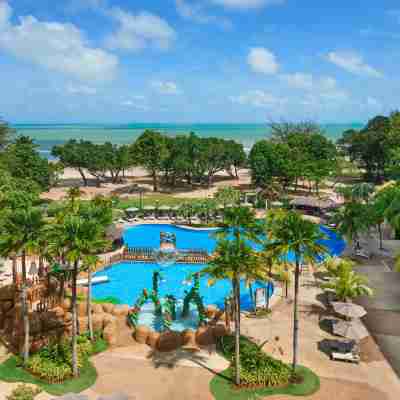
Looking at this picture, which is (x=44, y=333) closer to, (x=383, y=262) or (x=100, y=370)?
(x=100, y=370)

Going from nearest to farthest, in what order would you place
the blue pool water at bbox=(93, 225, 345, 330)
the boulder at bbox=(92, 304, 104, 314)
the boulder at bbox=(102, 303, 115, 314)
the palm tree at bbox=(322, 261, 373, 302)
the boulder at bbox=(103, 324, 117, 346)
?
the boulder at bbox=(103, 324, 117, 346) < the boulder at bbox=(92, 304, 104, 314) < the boulder at bbox=(102, 303, 115, 314) < the palm tree at bbox=(322, 261, 373, 302) < the blue pool water at bbox=(93, 225, 345, 330)

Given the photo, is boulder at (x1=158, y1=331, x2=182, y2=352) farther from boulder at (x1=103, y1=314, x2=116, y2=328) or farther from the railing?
the railing

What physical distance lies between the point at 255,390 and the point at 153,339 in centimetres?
626

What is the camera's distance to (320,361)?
19703 mm

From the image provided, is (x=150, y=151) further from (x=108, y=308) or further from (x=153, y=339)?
(x=153, y=339)

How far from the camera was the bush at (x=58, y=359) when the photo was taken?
→ 1836cm

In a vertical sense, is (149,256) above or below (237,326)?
below

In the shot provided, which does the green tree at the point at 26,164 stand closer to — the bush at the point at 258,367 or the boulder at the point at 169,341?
the boulder at the point at 169,341

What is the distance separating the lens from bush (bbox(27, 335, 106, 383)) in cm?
1836

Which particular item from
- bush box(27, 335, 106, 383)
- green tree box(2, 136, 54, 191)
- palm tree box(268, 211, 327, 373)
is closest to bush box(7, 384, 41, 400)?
bush box(27, 335, 106, 383)

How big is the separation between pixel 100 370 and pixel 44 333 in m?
4.66

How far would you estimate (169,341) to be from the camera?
21000 millimetres

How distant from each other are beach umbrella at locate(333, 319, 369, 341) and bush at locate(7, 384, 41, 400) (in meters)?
14.7

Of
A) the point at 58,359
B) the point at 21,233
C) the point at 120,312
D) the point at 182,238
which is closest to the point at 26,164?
the point at 182,238
